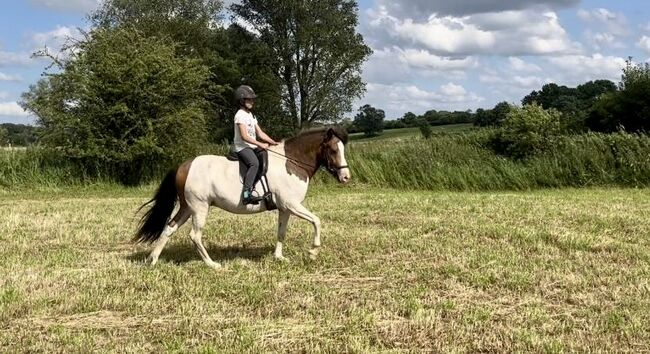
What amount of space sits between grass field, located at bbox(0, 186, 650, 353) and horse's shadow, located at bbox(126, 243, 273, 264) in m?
0.04

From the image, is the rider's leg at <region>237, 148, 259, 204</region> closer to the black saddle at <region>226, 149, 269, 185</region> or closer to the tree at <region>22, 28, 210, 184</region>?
the black saddle at <region>226, 149, 269, 185</region>

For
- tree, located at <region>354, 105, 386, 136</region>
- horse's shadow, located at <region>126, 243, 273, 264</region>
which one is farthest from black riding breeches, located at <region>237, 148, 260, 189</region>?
tree, located at <region>354, 105, 386, 136</region>

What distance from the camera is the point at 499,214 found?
12320 mm

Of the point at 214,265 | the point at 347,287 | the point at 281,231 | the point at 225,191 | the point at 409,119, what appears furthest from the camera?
the point at 409,119

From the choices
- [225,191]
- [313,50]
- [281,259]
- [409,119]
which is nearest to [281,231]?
[281,259]

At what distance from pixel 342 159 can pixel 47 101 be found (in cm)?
1599

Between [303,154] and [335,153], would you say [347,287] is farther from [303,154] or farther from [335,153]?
[303,154]

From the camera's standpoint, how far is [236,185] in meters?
8.34

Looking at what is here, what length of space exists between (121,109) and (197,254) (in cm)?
1253

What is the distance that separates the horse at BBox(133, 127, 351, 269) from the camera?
27.4 ft

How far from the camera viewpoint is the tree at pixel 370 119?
60469 millimetres

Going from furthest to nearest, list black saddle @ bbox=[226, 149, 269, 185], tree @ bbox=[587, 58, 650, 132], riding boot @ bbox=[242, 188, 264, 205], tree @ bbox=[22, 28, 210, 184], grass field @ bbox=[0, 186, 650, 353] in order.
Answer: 1. tree @ bbox=[587, 58, 650, 132]
2. tree @ bbox=[22, 28, 210, 184]
3. black saddle @ bbox=[226, 149, 269, 185]
4. riding boot @ bbox=[242, 188, 264, 205]
5. grass field @ bbox=[0, 186, 650, 353]

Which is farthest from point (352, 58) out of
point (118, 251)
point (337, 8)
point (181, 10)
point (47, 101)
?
point (118, 251)

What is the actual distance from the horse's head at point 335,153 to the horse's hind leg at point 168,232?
6.60ft
